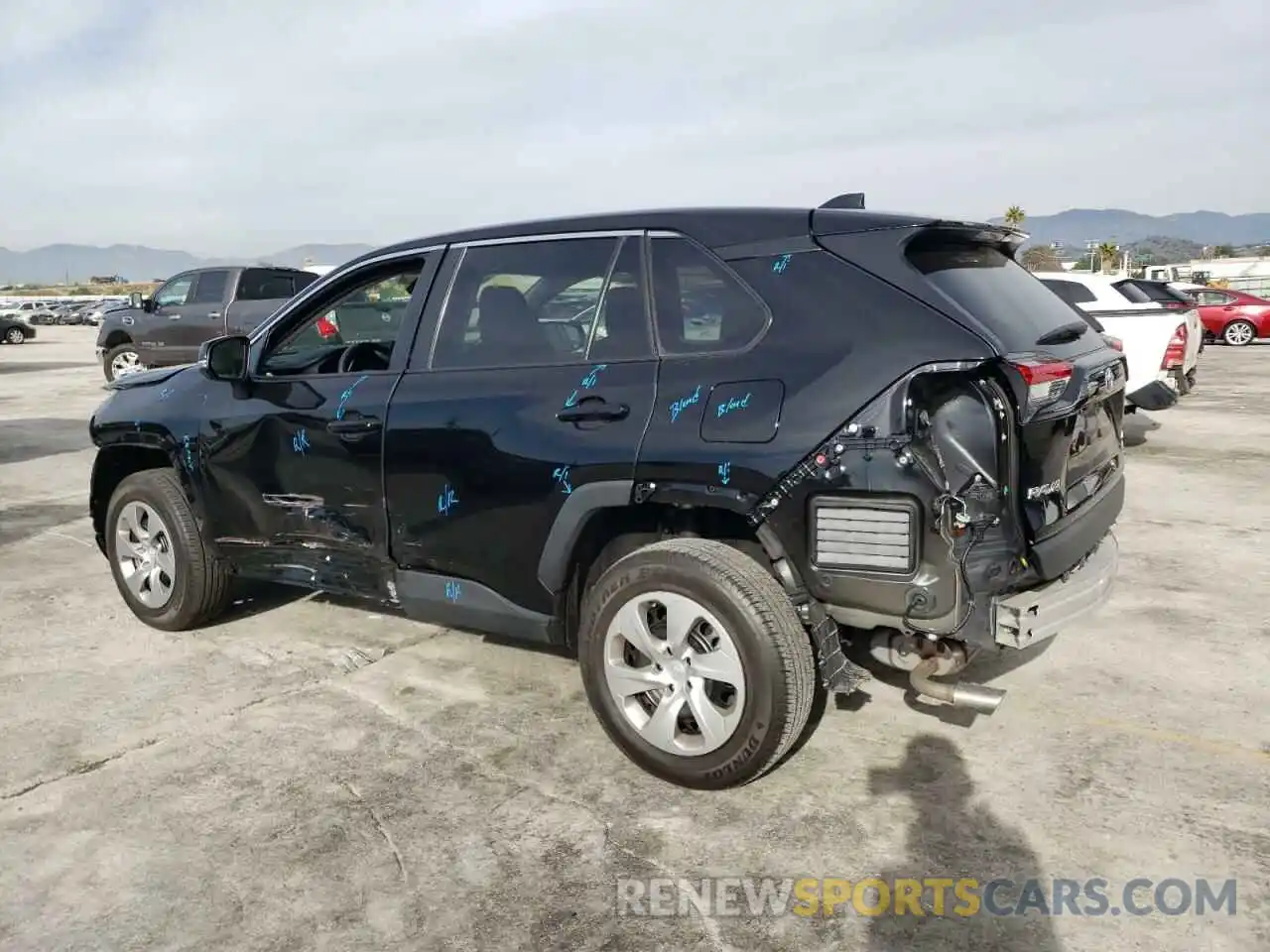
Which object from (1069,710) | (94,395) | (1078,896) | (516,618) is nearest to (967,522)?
(1078,896)

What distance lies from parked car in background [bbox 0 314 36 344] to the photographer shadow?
123 ft

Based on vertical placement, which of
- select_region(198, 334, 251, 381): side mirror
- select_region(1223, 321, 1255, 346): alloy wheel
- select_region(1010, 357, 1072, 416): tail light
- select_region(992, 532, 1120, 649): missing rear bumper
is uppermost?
select_region(198, 334, 251, 381): side mirror

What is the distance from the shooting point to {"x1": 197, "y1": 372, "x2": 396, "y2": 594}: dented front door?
401 cm

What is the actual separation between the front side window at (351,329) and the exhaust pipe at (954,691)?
2414 millimetres

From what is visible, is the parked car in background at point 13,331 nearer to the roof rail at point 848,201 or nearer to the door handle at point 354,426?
the door handle at point 354,426

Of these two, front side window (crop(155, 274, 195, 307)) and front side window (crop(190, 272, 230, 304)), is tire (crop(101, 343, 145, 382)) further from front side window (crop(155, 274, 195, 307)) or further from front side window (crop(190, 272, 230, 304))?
front side window (crop(190, 272, 230, 304))

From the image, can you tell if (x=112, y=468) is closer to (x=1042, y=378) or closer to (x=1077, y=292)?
(x=1042, y=378)

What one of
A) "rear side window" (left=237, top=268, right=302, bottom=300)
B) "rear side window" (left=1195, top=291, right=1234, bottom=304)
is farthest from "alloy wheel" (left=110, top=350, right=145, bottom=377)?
"rear side window" (left=1195, top=291, right=1234, bottom=304)

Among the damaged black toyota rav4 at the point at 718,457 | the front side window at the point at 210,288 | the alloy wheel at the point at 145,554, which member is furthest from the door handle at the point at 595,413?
the front side window at the point at 210,288

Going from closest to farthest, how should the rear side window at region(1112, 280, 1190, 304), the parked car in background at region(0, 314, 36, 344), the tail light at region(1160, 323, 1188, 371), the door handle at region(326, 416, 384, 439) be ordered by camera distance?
the door handle at region(326, 416, 384, 439)
the tail light at region(1160, 323, 1188, 371)
the rear side window at region(1112, 280, 1190, 304)
the parked car in background at region(0, 314, 36, 344)

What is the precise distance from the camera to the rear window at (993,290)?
9.96 ft

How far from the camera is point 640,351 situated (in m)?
3.37

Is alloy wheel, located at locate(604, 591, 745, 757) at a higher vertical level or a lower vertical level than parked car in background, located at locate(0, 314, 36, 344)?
lower

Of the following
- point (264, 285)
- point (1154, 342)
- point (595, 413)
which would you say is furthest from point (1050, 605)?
point (264, 285)
